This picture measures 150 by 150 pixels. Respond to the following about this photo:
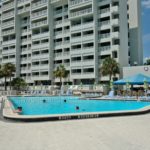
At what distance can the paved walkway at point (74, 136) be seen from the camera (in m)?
8.23

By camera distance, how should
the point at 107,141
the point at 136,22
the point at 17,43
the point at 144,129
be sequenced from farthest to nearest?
the point at 17,43, the point at 136,22, the point at 144,129, the point at 107,141

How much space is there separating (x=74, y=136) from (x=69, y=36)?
1920 inches

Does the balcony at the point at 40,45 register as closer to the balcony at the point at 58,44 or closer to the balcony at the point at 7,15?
the balcony at the point at 58,44

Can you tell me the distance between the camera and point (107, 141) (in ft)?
29.3

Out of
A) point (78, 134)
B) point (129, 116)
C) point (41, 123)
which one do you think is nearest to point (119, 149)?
point (78, 134)

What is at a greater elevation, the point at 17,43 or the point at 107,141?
the point at 17,43

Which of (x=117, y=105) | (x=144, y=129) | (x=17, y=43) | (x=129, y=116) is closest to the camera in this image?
(x=144, y=129)

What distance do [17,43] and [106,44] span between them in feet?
94.3

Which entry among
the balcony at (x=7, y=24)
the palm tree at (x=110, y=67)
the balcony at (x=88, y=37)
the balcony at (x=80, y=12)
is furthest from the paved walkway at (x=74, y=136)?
the balcony at (x=7, y=24)

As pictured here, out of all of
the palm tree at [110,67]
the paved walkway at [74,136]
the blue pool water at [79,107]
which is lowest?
the blue pool water at [79,107]

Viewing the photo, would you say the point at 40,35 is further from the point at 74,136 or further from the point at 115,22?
the point at 74,136

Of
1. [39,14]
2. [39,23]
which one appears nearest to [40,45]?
[39,23]

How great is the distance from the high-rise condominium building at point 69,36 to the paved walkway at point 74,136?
120 ft

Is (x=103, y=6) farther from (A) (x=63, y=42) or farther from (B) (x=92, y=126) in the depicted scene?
(B) (x=92, y=126)
